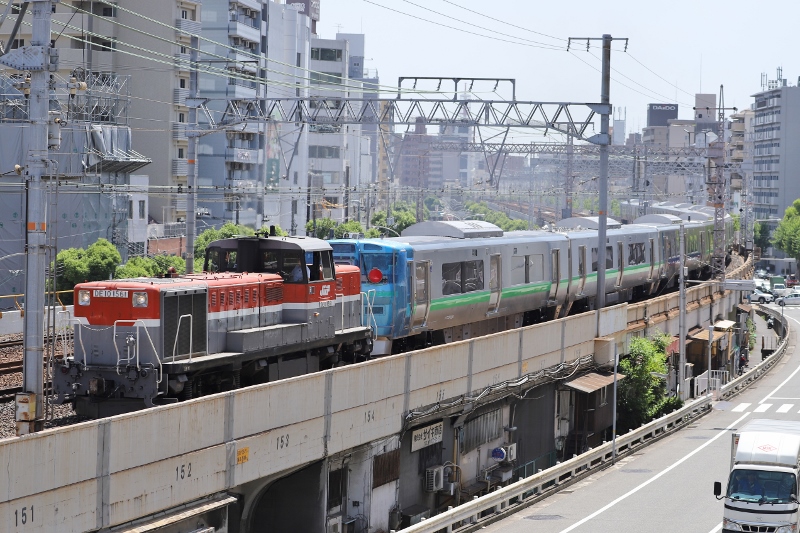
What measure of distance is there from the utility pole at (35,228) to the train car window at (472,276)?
16948 millimetres

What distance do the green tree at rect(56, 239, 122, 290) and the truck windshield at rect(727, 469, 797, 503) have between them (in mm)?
33121

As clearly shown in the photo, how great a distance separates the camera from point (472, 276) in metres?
32.2

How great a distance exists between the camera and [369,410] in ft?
76.0

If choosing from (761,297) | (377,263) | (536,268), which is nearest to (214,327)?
(377,263)

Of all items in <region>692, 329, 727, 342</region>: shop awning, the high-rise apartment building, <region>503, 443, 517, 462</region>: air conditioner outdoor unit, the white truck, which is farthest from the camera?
the high-rise apartment building

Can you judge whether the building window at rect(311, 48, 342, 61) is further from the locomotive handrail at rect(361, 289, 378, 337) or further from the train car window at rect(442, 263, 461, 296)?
the locomotive handrail at rect(361, 289, 378, 337)

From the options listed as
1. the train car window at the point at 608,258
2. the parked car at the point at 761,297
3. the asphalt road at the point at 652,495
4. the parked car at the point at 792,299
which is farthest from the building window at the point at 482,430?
the parked car at the point at 792,299

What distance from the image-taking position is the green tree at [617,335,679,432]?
134 feet

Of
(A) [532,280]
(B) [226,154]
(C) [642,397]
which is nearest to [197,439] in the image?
(A) [532,280]

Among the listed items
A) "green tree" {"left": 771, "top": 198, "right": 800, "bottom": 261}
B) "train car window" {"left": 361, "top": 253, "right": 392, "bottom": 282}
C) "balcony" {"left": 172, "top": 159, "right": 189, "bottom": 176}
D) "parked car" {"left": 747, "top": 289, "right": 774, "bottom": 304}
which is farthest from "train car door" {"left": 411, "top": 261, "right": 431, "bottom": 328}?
"green tree" {"left": 771, "top": 198, "right": 800, "bottom": 261}

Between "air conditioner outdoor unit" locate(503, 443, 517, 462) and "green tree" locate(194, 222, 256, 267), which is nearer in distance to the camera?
"air conditioner outdoor unit" locate(503, 443, 517, 462)

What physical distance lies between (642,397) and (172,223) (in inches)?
1527

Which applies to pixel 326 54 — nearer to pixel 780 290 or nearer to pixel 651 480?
pixel 780 290

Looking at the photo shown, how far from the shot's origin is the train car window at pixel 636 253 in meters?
47.0
